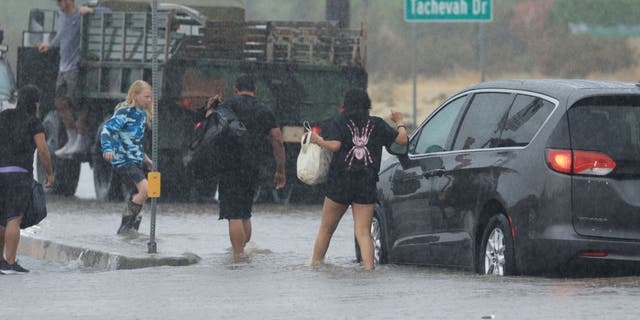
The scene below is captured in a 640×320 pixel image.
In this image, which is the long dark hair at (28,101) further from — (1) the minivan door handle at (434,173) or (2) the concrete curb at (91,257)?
(1) the minivan door handle at (434,173)

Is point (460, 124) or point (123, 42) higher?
point (123, 42)

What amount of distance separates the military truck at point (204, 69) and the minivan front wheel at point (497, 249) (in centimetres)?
1047

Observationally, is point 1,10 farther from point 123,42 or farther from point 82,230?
point 82,230

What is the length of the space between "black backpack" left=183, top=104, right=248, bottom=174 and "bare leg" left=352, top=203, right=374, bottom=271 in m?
1.76

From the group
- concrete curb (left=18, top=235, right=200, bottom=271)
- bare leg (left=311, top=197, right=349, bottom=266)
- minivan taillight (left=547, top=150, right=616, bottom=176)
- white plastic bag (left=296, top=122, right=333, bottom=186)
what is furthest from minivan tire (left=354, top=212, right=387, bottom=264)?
minivan taillight (left=547, top=150, right=616, bottom=176)

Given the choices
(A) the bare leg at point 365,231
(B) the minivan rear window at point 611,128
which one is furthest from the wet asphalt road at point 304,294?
(B) the minivan rear window at point 611,128

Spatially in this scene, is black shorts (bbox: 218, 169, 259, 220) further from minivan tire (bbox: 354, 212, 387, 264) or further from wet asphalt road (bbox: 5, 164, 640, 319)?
minivan tire (bbox: 354, 212, 387, 264)

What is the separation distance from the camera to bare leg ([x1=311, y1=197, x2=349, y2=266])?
14.0 m

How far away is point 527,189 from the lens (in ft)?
39.9

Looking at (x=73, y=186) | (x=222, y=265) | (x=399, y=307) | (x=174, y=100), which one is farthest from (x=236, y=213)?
(x=73, y=186)

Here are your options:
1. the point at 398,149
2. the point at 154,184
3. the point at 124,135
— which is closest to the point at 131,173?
the point at 124,135

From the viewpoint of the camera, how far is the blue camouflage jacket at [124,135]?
17156 mm

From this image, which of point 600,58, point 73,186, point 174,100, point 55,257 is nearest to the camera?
point 55,257

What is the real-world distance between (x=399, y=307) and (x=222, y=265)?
3.98m
